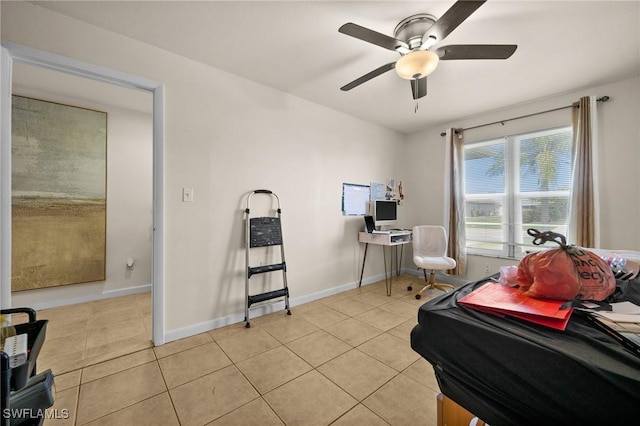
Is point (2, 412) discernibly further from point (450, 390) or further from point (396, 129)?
point (396, 129)

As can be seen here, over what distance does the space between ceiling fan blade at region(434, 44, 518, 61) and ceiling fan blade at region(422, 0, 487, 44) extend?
0.12 meters

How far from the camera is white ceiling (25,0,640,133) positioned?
5.28 feet

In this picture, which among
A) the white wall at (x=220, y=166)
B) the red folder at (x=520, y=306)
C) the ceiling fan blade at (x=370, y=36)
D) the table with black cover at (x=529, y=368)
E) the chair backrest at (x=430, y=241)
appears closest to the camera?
the table with black cover at (x=529, y=368)

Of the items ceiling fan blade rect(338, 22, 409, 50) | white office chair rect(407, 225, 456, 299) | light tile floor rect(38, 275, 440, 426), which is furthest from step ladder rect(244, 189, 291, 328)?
white office chair rect(407, 225, 456, 299)

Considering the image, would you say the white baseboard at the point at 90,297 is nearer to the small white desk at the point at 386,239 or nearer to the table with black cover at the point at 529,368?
the small white desk at the point at 386,239

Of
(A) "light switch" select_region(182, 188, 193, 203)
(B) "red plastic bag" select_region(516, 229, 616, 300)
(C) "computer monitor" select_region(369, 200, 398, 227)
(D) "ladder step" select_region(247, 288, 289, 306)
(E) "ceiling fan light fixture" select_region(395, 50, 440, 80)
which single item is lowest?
(D) "ladder step" select_region(247, 288, 289, 306)

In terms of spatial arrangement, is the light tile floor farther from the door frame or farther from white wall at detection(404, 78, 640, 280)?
white wall at detection(404, 78, 640, 280)

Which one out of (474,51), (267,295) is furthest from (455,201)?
(267,295)

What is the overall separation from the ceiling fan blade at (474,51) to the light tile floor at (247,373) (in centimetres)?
219

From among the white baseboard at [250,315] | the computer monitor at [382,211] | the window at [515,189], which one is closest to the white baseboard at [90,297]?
the white baseboard at [250,315]

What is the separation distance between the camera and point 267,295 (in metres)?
2.48

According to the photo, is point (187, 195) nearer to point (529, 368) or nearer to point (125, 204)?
point (125, 204)

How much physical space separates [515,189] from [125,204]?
5.12 meters

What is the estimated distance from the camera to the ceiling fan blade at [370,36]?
1450 mm
